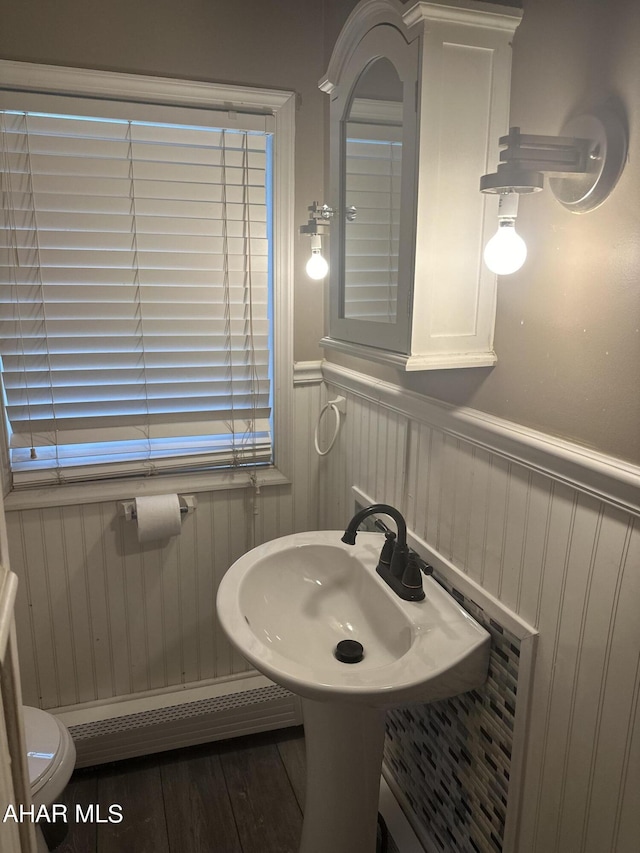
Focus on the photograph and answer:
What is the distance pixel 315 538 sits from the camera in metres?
1.65

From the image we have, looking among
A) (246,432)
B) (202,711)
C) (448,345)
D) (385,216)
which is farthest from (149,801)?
(385,216)

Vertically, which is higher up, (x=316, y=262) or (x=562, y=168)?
(x=562, y=168)

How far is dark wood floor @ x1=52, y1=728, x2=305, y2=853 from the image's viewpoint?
5.63 ft

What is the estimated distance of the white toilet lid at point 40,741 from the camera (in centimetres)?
147

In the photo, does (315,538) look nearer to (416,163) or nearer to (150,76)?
(416,163)

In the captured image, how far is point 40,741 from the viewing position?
61.1 inches

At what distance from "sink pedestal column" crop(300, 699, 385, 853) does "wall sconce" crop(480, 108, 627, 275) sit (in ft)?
3.26

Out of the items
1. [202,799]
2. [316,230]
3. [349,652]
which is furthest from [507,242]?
[202,799]

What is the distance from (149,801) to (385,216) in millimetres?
1763

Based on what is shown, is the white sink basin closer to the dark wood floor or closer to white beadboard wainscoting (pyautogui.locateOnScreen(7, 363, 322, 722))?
white beadboard wainscoting (pyautogui.locateOnScreen(7, 363, 322, 722))

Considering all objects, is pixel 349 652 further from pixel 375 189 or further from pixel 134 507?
pixel 375 189

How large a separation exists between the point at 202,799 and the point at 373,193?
1.75m

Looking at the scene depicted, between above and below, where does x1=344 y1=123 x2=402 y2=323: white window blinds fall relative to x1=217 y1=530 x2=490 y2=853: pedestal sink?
above

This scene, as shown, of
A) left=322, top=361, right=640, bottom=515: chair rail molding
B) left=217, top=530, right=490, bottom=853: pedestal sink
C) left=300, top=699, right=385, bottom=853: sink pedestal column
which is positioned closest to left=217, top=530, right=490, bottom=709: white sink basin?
left=217, top=530, right=490, bottom=853: pedestal sink
